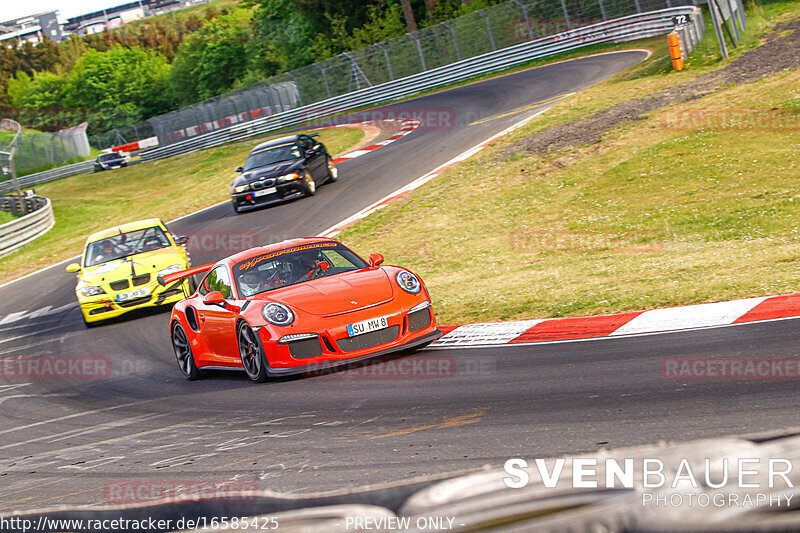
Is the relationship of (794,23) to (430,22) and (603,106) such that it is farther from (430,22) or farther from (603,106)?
(430,22)

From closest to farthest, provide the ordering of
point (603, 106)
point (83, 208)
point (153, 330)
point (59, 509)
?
point (59, 509) < point (153, 330) < point (603, 106) < point (83, 208)

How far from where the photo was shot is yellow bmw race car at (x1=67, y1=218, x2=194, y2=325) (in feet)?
47.4

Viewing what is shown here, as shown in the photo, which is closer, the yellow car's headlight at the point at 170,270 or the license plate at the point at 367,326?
the license plate at the point at 367,326

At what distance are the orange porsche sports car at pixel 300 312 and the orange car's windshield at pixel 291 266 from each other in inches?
0.4

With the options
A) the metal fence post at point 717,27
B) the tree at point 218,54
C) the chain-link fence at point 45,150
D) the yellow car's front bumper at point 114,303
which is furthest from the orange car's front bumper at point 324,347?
the tree at point 218,54

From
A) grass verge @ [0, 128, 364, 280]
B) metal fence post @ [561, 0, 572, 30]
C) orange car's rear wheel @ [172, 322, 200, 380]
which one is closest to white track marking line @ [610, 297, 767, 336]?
orange car's rear wheel @ [172, 322, 200, 380]

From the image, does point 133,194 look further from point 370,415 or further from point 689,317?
point 370,415

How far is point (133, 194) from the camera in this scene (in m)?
35.9

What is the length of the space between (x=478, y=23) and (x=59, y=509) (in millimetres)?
37860

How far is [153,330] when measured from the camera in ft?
44.2

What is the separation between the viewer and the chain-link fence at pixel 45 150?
58625 millimetres

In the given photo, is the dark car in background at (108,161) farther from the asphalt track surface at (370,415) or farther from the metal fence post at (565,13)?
the asphalt track surface at (370,415)

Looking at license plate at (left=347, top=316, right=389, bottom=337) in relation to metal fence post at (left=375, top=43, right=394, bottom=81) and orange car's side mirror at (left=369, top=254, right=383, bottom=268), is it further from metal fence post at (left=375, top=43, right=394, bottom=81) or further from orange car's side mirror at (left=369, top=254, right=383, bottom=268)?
metal fence post at (left=375, top=43, right=394, bottom=81)

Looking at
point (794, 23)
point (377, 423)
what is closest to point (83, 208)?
point (794, 23)
